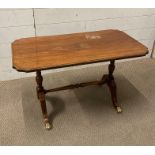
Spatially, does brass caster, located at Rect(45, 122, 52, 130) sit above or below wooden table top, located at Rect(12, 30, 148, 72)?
below

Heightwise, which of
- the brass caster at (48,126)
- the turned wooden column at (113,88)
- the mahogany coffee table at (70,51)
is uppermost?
the mahogany coffee table at (70,51)

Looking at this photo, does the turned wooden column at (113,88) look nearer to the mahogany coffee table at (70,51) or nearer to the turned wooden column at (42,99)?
the mahogany coffee table at (70,51)

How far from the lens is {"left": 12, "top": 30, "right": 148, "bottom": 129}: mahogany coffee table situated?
1.40 m

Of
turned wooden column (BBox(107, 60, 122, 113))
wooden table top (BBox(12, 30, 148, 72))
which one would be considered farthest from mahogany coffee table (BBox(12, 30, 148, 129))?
turned wooden column (BBox(107, 60, 122, 113))

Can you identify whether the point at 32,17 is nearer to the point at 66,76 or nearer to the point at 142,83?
the point at 66,76

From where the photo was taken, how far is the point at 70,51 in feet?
5.09

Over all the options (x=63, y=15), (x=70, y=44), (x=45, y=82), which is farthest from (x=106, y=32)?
(x=45, y=82)

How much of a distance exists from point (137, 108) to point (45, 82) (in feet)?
3.48

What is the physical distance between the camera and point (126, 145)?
169cm

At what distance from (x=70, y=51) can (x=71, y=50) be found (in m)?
0.02

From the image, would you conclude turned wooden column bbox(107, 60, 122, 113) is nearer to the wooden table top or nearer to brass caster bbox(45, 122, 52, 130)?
the wooden table top

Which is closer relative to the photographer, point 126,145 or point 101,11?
point 126,145

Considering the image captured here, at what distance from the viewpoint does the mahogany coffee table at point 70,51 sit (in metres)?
1.40


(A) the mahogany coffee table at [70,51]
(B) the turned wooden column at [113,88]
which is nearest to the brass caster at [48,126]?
(A) the mahogany coffee table at [70,51]
